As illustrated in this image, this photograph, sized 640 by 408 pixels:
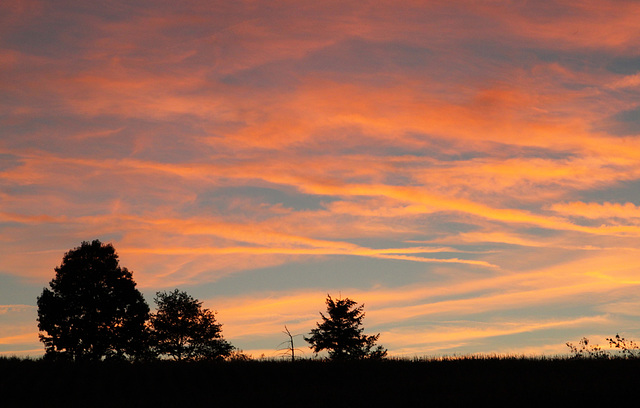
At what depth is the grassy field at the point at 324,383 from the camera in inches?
955

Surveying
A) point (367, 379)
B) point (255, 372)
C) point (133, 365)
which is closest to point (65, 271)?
point (133, 365)

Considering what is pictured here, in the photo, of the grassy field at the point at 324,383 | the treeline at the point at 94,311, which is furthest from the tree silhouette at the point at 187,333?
the grassy field at the point at 324,383

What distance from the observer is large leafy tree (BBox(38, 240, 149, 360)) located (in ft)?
152

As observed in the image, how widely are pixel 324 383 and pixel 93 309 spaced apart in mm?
26089

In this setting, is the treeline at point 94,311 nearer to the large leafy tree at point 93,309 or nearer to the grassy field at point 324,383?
the large leafy tree at point 93,309

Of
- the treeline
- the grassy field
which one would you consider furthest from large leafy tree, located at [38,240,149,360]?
the grassy field

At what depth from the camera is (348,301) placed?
60.6 metres

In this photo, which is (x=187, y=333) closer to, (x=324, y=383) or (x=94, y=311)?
(x=94, y=311)

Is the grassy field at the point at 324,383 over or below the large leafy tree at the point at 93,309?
below

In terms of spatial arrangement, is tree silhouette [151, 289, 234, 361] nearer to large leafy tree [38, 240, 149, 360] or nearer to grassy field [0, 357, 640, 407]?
large leafy tree [38, 240, 149, 360]

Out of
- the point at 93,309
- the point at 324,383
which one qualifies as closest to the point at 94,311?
the point at 93,309

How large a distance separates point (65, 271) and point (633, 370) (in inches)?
1584

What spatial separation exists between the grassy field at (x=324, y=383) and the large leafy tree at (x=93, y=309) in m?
16.3

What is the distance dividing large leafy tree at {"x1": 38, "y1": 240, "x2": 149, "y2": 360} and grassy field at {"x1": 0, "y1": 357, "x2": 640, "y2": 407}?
53.3ft
